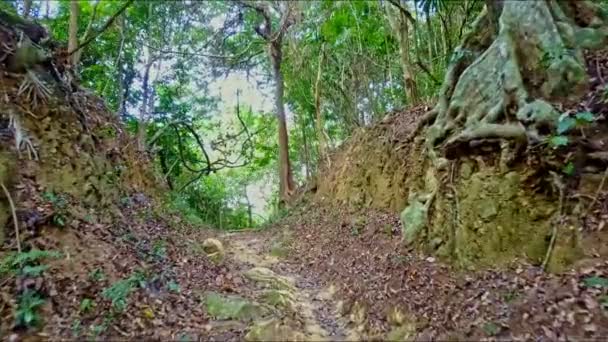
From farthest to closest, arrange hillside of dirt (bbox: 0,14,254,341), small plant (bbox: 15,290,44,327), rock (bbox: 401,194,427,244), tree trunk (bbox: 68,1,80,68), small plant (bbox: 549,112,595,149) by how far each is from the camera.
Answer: tree trunk (bbox: 68,1,80,68) → rock (bbox: 401,194,427,244) → small plant (bbox: 549,112,595,149) → hillside of dirt (bbox: 0,14,254,341) → small plant (bbox: 15,290,44,327)

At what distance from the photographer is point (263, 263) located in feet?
32.6

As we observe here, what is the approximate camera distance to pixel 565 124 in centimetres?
495

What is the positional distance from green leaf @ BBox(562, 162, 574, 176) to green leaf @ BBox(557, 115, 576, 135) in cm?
37

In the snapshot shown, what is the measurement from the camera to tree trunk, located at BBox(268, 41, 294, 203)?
16.4 meters

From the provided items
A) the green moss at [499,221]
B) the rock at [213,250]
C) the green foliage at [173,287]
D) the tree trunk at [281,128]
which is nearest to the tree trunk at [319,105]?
the tree trunk at [281,128]

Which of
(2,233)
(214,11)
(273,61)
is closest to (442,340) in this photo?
(2,233)

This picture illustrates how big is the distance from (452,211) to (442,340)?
1959 millimetres

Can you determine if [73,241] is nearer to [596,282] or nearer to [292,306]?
[292,306]

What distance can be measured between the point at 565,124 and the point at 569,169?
50 cm

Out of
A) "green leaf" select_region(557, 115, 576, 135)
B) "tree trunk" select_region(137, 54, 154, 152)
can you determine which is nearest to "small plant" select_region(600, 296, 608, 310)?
"green leaf" select_region(557, 115, 576, 135)

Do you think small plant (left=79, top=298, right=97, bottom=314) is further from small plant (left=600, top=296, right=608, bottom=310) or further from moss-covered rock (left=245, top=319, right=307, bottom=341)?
small plant (left=600, top=296, right=608, bottom=310)

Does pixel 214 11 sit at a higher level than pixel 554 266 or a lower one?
higher

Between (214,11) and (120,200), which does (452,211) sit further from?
(214,11)

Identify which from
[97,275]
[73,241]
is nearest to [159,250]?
[73,241]
